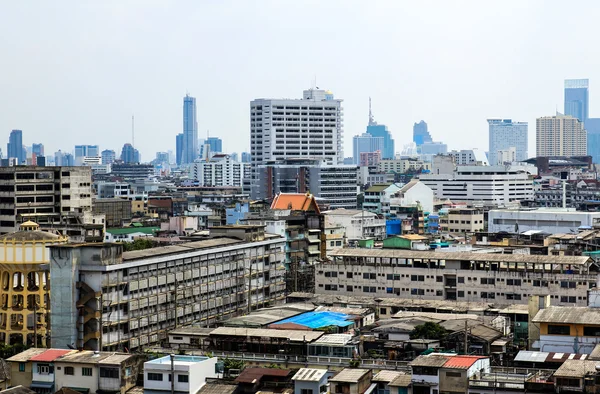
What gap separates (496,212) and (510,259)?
36.8 metres

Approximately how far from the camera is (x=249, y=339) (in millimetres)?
37500

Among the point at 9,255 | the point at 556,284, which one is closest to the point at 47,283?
the point at 9,255

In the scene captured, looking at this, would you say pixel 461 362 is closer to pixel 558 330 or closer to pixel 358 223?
pixel 558 330

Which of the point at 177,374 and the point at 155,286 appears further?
the point at 155,286

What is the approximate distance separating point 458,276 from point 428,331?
11304mm

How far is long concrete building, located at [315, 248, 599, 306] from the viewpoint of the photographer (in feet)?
153

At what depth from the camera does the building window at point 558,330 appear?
3541 cm

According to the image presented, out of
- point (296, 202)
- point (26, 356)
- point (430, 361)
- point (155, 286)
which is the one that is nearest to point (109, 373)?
point (26, 356)

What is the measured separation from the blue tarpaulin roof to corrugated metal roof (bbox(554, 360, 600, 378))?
430 inches

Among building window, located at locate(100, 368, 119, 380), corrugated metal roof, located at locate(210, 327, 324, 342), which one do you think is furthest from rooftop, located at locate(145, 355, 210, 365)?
corrugated metal roof, located at locate(210, 327, 324, 342)

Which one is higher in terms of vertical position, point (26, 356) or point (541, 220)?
point (541, 220)

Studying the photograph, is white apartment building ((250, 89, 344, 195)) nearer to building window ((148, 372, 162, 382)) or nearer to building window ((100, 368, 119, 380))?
building window ((100, 368, 119, 380))

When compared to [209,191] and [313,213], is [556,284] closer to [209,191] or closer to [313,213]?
[313,213]

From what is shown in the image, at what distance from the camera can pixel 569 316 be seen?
118ft
